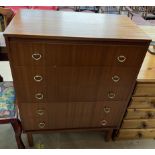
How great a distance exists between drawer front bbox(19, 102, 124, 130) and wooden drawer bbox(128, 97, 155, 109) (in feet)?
0.33

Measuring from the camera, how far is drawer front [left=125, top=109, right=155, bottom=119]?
1.39 metres

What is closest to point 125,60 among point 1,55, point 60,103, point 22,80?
point 60,103

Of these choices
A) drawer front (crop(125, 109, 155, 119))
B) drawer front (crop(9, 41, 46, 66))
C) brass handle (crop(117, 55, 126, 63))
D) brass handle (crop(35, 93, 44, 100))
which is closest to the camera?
drawer front (crop(9, 41, 46, 66))

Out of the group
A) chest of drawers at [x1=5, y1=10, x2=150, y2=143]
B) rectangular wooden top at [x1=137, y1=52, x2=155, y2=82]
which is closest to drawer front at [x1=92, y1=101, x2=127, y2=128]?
chest of drawers at [x1=5, y1=10, x2=150, y2=143]

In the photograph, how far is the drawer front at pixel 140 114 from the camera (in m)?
1.39

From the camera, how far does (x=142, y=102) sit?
1330mm

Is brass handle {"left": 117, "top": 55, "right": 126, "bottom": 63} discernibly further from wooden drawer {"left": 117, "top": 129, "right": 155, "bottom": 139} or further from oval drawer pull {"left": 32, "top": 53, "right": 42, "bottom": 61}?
wooden drawer {"left": 117, "top": 129, "right": 155, "bottom": 139}

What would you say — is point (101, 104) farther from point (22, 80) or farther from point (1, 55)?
point (1, 55)

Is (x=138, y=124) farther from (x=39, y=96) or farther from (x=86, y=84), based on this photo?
(x=39, y=96)

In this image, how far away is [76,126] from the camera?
1.43 meters

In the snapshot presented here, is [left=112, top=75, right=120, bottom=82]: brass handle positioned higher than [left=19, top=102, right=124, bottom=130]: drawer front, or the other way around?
[left=112, top=75, right=120, bottom=82]: brass handle

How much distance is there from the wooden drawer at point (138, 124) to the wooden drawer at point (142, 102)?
0.17 metres

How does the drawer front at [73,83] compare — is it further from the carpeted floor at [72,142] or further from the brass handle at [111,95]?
the carpeted floor at [72,142]
